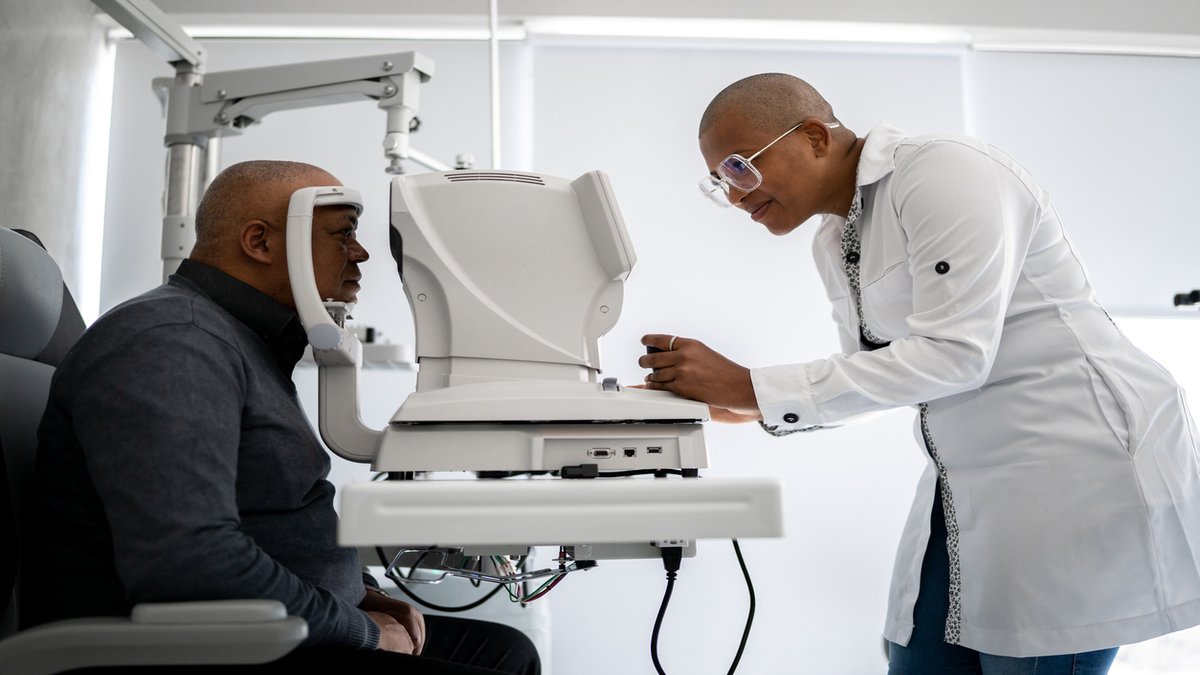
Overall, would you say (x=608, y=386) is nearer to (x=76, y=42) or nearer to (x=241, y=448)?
(x=241, y=448)

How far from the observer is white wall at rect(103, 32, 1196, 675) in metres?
2.82

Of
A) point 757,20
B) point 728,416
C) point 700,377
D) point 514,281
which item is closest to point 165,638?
point 514,281

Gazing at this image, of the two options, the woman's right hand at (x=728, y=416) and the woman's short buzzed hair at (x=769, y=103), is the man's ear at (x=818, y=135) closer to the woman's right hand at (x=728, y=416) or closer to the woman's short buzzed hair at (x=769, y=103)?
the woman's short buzzed hair at (x=769, y=103)

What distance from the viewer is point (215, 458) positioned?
3.10ft

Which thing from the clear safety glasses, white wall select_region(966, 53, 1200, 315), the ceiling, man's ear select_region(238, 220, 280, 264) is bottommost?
man's ear select_region(238, 220, 280, 264)

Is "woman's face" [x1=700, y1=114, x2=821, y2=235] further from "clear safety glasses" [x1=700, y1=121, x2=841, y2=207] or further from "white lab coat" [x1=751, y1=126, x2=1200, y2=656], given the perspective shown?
"white lab coat" [x1=751, y1=126, x2=1200, y2=656]

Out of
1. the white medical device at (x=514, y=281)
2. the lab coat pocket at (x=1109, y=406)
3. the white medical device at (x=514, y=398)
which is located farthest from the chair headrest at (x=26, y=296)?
the lab coat pocket at (x=1109, y=406)

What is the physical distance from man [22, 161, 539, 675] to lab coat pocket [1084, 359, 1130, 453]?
2.94ft

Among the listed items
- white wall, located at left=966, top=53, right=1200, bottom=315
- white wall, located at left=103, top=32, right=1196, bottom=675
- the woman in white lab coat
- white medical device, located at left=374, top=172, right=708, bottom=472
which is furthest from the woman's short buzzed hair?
white wall, located at left=966, top=53, right=1200, bottom=315

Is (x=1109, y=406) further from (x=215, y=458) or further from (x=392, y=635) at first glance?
(x=215, y=458)

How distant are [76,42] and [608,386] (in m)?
2.51

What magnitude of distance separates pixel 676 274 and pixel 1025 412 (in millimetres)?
1737

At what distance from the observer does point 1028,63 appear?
3.12 m

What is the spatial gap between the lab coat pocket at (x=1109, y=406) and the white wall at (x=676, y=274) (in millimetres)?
1662
